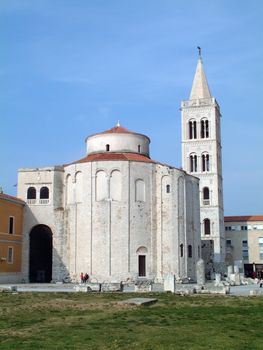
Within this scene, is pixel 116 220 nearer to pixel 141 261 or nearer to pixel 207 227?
pixel 141 261

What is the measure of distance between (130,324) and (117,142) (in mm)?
34113

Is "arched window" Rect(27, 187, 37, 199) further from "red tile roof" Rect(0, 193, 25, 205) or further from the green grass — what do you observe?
the green grass

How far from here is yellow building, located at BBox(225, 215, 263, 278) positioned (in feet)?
250

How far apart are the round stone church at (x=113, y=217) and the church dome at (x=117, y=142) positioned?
86cm

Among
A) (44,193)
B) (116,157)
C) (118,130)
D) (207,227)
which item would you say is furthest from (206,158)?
(44,193)

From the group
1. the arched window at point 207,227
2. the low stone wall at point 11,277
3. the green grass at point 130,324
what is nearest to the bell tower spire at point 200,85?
the arched window at point 207,227

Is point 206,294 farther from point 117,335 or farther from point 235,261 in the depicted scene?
point 235,261

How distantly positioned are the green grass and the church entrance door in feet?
85.3

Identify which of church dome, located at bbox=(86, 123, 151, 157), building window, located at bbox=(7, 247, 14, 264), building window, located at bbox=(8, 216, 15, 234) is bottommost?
building window, located at bbox=(7, 247, 14, 264)

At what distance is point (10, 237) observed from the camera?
4391 centimetres

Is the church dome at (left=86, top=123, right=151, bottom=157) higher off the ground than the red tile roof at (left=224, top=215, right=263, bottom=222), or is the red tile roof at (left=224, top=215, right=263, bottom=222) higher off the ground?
the church dome at (left=86, top=123, right=151, bottom=157)

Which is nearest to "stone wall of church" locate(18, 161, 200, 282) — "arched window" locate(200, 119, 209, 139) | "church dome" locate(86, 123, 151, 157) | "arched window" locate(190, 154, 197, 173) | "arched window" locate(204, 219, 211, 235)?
"church dome" locate(86, 123, 151, 157)

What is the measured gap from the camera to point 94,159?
44.9 m

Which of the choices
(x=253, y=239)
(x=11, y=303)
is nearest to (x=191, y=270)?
(x=11, y=303)
